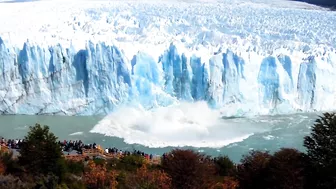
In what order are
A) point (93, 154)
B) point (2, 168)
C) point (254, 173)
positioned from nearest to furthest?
point (254, 173) → point (2, 168) → point (93, 154)

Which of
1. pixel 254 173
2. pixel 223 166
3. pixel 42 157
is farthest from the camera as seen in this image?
pixel 223 166

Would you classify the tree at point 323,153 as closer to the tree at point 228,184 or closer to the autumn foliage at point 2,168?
the tree at point 228,184

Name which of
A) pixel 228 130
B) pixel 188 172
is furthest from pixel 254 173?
pixel 228 130

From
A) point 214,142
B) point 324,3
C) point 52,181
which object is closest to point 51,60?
point 214,142

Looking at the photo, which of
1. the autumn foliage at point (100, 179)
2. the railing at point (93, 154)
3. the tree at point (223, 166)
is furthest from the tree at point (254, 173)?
the railing at point (93, 154)

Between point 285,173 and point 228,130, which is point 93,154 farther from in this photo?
point 285,173

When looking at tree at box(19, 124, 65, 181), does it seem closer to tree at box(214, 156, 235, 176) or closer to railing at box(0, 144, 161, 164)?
railing at box(0, 144, 161, 164)

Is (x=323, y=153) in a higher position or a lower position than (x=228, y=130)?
higher
